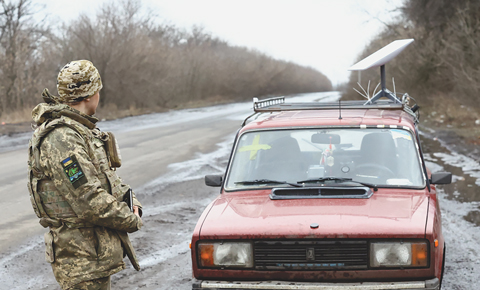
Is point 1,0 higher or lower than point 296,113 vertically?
higher

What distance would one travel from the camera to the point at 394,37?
34969 millimetres

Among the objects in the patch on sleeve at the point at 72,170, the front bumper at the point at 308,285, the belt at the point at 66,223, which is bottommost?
the front bumper at the point at 308,285

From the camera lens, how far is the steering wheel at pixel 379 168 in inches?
184

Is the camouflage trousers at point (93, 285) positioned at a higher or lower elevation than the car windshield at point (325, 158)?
lower

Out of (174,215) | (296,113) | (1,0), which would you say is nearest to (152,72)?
(1,0)

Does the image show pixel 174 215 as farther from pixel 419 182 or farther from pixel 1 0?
pixel 1 0

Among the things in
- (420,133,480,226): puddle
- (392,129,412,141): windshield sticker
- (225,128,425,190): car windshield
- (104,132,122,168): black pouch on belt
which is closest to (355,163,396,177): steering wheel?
(225,128,425,190): car windshield

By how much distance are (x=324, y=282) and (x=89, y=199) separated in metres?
1.69

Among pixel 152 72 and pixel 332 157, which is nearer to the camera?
pixel 332 157

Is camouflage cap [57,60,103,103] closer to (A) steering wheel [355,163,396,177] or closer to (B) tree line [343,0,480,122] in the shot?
(A) steering wheel [355,163,396,177]

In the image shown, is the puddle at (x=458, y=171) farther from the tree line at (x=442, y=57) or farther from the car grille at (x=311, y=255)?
the tree line at (x=442, y=57)

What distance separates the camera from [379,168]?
4.72m

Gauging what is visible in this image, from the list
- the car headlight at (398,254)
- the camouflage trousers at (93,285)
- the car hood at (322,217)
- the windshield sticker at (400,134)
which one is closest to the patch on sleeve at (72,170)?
the camouflage trousers at (93,285)

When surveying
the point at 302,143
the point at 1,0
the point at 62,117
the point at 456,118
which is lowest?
the point at 456,118
